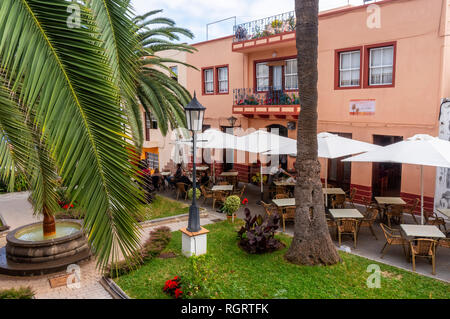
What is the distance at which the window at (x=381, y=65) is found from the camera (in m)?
13.9

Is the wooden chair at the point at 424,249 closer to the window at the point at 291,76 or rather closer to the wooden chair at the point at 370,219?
the wooden chair at the point at 370,219

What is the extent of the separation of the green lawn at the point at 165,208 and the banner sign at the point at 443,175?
29.0ft

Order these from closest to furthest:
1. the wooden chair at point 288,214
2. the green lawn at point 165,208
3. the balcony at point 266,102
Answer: the wooden chair at point 288,214 < the green lawn at point 165,208 < the balcony at point 266,102

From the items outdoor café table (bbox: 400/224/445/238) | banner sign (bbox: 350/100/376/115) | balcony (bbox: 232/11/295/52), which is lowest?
outdoor café table (bbox: 400/224/445/238)

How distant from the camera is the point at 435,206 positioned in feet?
41.6

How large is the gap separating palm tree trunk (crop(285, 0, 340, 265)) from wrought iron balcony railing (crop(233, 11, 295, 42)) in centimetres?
884

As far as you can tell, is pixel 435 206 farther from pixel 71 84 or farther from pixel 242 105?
pixel 71 84

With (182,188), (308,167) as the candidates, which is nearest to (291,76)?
(182,188)

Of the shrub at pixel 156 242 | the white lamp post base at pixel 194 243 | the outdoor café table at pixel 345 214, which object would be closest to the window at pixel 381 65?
the outdoor café table at pixel 345 214

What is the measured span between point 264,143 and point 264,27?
645cm

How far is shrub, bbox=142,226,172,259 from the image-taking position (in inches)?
372

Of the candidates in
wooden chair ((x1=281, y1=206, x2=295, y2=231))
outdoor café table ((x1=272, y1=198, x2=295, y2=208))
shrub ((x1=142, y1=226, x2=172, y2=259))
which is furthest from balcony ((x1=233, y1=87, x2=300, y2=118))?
shrub ((x1=142, y1=226, x2=172, y2=259))

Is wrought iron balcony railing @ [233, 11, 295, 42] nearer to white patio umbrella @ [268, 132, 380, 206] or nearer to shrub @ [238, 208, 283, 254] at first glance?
white patio umbrella @ [268, 132, 380, 206]

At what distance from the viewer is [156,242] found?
10180mm
